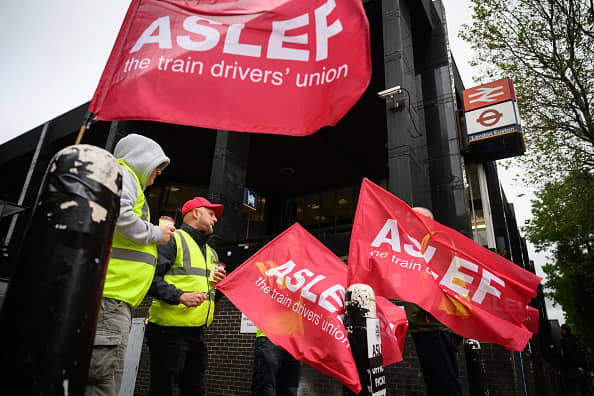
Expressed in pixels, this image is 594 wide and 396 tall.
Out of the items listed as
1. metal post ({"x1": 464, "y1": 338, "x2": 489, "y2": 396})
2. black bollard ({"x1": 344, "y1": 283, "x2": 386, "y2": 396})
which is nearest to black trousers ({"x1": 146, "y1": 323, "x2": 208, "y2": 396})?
black bollard ({"x1": 344, "y1": 283, "x2": 386, "y2": 396})

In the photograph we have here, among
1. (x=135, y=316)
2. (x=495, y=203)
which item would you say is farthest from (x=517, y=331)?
(x=495, y=203)

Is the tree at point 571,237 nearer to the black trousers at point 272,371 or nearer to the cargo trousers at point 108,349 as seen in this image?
the black trousers at point 272,371

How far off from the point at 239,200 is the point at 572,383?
35.6 ft

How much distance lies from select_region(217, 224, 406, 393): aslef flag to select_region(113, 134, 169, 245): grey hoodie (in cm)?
166

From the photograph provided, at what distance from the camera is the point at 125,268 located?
2201mm

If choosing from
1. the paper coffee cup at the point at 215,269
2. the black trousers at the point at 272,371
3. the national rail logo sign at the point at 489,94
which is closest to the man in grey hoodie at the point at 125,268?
the paper coffee cup at the point at 215,269

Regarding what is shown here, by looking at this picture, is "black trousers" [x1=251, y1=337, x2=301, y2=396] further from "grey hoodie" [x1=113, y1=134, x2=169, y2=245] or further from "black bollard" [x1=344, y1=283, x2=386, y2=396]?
"grey hoodie" [x1=113, y1=134, x2=169, y2=245]

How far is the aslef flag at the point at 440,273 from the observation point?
3193mm

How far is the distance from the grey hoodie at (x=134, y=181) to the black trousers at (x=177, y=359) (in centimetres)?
107

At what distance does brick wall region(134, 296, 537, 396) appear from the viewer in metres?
6.24

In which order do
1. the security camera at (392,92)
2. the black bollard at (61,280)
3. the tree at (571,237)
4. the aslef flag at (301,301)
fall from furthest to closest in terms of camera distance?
→ the tree at (571,237), the security camera at (392,92), the aslef flag at (301,301), the black bollard at (61,280)

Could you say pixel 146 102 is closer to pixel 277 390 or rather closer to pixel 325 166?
pixel 277 390

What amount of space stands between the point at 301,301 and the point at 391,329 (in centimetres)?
97

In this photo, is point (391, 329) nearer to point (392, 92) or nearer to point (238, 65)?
point (238, 65)
